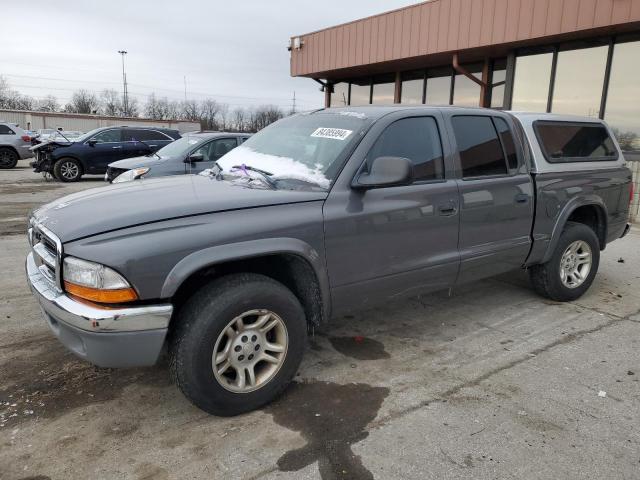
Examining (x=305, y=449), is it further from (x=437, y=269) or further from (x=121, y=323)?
(x=437, y=269)

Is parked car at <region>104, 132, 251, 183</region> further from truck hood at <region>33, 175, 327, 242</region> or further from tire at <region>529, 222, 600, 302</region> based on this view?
tire at <region>529, 222, 600, 302</region>

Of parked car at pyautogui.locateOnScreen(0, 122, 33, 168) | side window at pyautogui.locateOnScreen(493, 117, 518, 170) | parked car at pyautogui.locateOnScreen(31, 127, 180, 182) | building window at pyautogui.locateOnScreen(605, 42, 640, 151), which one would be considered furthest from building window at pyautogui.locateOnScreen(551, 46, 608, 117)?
parked car at pyautogui.locateOnScreen(0, 122, 33, 168)

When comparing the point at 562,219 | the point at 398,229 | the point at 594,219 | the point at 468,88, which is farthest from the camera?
the point at 468,88

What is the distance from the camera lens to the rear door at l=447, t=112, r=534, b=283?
3730mm

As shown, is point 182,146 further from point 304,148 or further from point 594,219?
point 594,219

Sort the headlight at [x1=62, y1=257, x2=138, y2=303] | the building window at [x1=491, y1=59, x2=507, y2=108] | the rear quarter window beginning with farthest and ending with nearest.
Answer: the building window at [x1=491, y1=59, x2=507, y2=108]
the rear quarter window
the headlight at [x1=62, y1=257, x2=138, y2=303]

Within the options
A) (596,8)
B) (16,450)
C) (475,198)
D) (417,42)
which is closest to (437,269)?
(475,198)

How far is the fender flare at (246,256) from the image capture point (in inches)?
96.3

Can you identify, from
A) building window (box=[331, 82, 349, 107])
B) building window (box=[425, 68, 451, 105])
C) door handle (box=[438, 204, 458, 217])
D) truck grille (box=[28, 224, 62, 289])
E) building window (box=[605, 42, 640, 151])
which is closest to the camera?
truck grille (box=[28, 224, 62, 289])

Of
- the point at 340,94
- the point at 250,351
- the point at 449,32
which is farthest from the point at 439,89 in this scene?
the point at 250,351

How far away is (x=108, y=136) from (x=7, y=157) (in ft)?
21.4

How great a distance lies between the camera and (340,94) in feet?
55.3

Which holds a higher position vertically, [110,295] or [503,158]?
[503,158]

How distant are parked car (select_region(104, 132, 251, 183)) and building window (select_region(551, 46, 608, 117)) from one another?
6.79m
